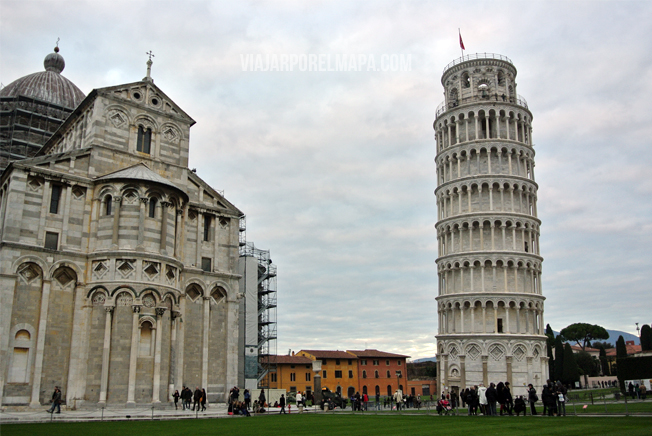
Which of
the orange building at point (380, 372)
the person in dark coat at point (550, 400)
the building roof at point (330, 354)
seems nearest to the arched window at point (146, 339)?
the person in dark coat at point (550, 400)

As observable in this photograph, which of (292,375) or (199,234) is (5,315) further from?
(292,375)

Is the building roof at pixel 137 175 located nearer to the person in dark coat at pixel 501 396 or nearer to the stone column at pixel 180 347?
the stone column at pixel 180 347

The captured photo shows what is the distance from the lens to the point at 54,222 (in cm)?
2928

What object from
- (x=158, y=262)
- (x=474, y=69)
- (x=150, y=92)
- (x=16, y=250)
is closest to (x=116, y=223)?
(x=158, y=262)

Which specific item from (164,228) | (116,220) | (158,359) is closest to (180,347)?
(158,359)

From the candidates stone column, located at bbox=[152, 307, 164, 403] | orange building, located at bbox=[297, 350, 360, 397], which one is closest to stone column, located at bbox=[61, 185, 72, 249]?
stone column, located at bbox=[152, 307, 164, 403]

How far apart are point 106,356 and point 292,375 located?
55071 mm

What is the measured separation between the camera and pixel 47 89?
165 ft

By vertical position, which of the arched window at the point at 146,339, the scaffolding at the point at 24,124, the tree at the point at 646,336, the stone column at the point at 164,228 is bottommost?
the arched window at the point at 146,339

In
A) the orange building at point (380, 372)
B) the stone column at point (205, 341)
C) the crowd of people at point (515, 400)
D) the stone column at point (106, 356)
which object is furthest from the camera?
the orange building at point (380, 372)

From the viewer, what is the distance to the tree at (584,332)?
118 metres

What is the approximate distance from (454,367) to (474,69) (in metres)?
31.3

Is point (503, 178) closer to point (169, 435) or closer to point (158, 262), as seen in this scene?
point (158, 262)

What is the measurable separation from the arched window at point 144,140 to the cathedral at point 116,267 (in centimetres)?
7
